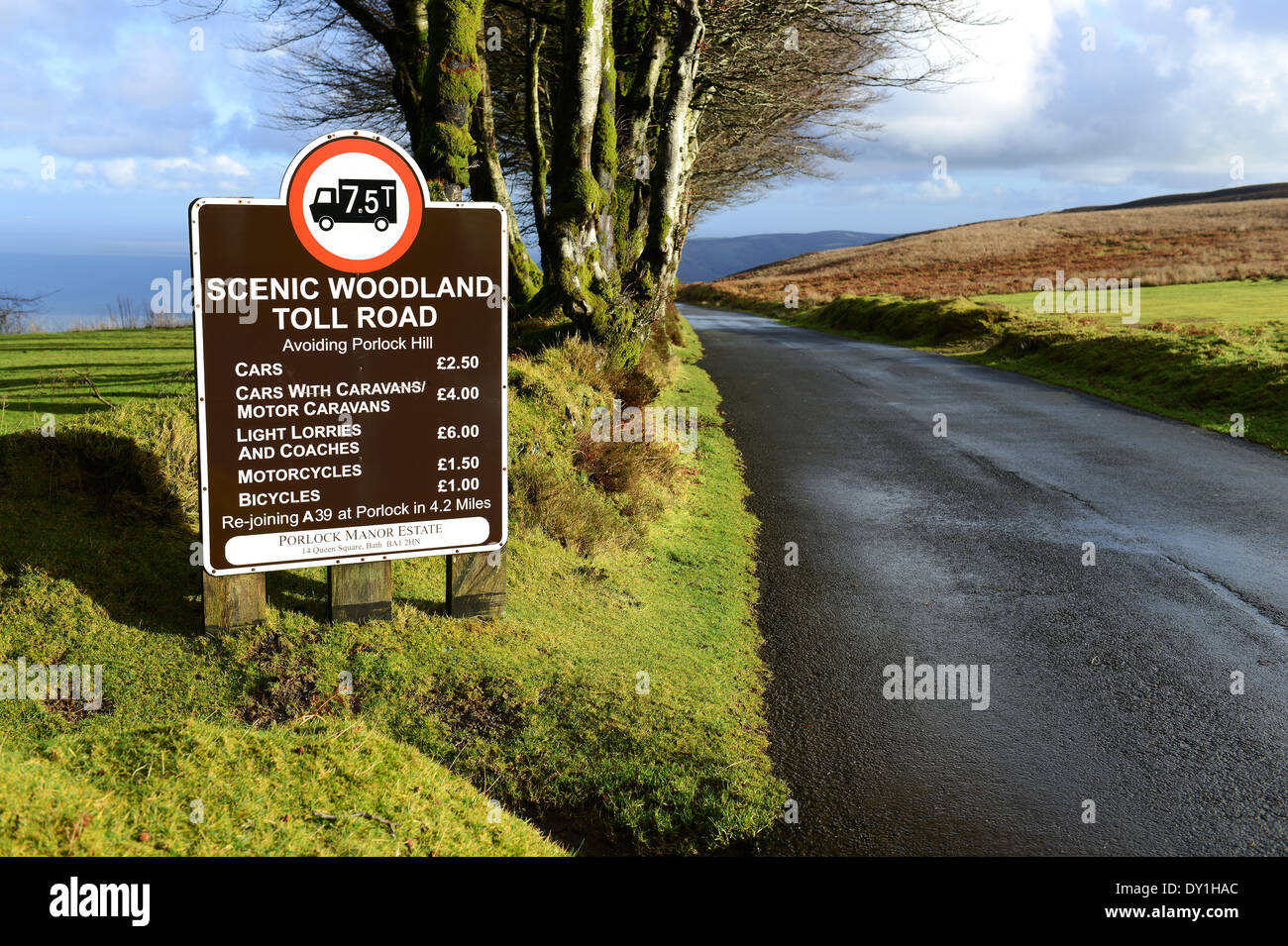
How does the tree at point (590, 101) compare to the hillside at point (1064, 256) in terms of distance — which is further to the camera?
the hillside at point (1064, 256)

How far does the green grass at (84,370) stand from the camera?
8.15 meters

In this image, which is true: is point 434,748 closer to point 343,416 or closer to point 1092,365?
point 343,416

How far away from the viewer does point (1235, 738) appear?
5.45 metres

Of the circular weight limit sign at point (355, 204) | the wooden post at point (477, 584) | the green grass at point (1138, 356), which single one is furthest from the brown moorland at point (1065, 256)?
the circular weight limit sign at point (355, 204)

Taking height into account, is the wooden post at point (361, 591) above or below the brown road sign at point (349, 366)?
below

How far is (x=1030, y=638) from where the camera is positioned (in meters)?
6.99

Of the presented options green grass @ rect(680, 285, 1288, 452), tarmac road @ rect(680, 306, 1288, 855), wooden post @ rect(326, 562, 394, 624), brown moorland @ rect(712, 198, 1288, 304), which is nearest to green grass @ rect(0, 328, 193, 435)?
wooden post @ rect(326, 562, 394, 624)

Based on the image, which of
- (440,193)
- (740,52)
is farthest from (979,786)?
(740,52)

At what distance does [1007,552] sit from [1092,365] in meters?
15.9

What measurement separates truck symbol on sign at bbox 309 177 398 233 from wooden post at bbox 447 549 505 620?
2.09m

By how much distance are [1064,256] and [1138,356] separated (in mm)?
51490

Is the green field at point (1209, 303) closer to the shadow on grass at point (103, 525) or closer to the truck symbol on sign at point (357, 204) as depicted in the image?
the truck symbol on sign at point (357, 204)

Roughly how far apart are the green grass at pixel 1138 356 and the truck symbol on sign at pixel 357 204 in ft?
44.3

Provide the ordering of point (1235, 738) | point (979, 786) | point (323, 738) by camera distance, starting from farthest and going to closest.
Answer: point (1235, 738)
point (979, 786)
point (323, 738)
